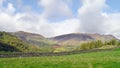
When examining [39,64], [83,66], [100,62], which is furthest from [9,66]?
[100,62]

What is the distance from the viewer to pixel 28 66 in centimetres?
3784

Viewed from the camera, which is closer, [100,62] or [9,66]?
[9,66]

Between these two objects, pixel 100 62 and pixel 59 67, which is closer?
pixel 59 67

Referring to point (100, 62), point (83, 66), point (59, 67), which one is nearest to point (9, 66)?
point (59, 67)

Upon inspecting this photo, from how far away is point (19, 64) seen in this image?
38.9 metres

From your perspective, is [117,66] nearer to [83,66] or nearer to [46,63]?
[83,66]

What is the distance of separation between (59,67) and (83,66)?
331 centimetres

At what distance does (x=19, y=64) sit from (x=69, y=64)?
281 inches

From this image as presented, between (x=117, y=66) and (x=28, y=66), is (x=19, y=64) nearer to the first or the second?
(x=28, y=66)

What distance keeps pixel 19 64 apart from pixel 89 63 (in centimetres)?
1003

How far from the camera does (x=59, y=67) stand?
123 feet

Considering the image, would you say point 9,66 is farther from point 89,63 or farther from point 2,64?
point 89,63

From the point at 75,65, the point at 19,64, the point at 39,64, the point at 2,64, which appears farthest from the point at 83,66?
the point at 2,64

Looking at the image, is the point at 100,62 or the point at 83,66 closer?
the point at 83,66
